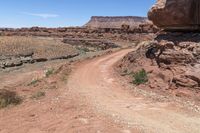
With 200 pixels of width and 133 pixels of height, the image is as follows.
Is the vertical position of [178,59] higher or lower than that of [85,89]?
higher

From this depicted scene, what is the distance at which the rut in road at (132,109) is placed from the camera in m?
11.6

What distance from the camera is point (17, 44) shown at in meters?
53.3

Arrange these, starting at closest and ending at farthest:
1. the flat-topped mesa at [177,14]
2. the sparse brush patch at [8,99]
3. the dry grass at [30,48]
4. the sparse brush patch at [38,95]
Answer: the sparse brush patch at [8,99] → the sparse brush patch at [38,95] → the flat-topped mesa at [177,14] → the dry grass at [30,48]

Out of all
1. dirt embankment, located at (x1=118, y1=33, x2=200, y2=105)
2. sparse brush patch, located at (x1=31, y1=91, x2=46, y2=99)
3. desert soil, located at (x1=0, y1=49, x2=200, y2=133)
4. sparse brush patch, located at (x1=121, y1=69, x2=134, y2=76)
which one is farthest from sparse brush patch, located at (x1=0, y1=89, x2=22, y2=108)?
sparse brush patch, located at (x1=121, y1=69, x2=134, y2=76)

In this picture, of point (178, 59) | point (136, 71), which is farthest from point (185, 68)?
point (136, 71)

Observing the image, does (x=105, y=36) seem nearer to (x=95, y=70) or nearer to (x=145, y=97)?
(x=95, y=70)

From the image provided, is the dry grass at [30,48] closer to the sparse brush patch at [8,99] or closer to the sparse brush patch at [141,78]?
the sparse brush patch at [141,78]

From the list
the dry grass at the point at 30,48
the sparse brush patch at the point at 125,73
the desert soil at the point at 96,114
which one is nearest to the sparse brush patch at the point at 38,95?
the desert soil at the point at 96,114

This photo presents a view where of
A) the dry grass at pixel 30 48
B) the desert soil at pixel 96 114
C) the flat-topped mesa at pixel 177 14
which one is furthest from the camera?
the dry grass at pixel 30 48

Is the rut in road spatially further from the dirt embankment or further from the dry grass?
the dry grass

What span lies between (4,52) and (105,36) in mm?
46527

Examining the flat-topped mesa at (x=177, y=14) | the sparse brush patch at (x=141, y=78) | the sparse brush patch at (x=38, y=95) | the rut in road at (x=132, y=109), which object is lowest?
the sparse brush patch at (x=38, y=95)

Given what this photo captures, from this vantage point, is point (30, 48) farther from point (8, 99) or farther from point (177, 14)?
point (8, 99)

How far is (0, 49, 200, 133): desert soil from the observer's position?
1155 cm
